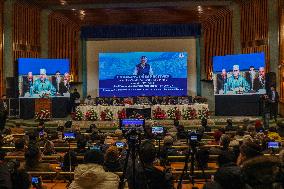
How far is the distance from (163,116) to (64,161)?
10.6 m

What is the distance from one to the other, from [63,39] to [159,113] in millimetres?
Answer: 8797

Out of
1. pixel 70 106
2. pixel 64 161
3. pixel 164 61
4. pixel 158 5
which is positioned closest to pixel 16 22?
pixel 70 106

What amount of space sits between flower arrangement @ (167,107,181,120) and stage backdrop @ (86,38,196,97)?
296 inches

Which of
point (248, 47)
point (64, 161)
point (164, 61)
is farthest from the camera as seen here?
point (164, 61)

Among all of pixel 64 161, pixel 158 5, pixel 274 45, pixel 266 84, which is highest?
pixel 158 5

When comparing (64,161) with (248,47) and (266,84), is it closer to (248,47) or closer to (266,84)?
(266,84)

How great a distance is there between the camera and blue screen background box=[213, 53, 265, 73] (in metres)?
18.2

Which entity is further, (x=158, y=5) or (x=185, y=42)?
(x=185, y=42)

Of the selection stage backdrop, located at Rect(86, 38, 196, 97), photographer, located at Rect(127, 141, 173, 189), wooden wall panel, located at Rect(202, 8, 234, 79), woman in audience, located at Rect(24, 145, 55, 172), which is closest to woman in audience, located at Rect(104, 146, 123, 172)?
woman in audience, located at Rect(24, 145, 55, 172)

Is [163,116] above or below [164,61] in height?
below

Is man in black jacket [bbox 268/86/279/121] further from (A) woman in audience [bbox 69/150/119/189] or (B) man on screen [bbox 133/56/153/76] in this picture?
(A) woman in audience [bbox 69/150/119/189]

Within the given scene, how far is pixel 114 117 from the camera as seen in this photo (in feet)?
58.9

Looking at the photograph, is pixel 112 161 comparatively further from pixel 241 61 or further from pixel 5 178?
pixel 241 61

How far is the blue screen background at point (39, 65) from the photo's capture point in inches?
728
